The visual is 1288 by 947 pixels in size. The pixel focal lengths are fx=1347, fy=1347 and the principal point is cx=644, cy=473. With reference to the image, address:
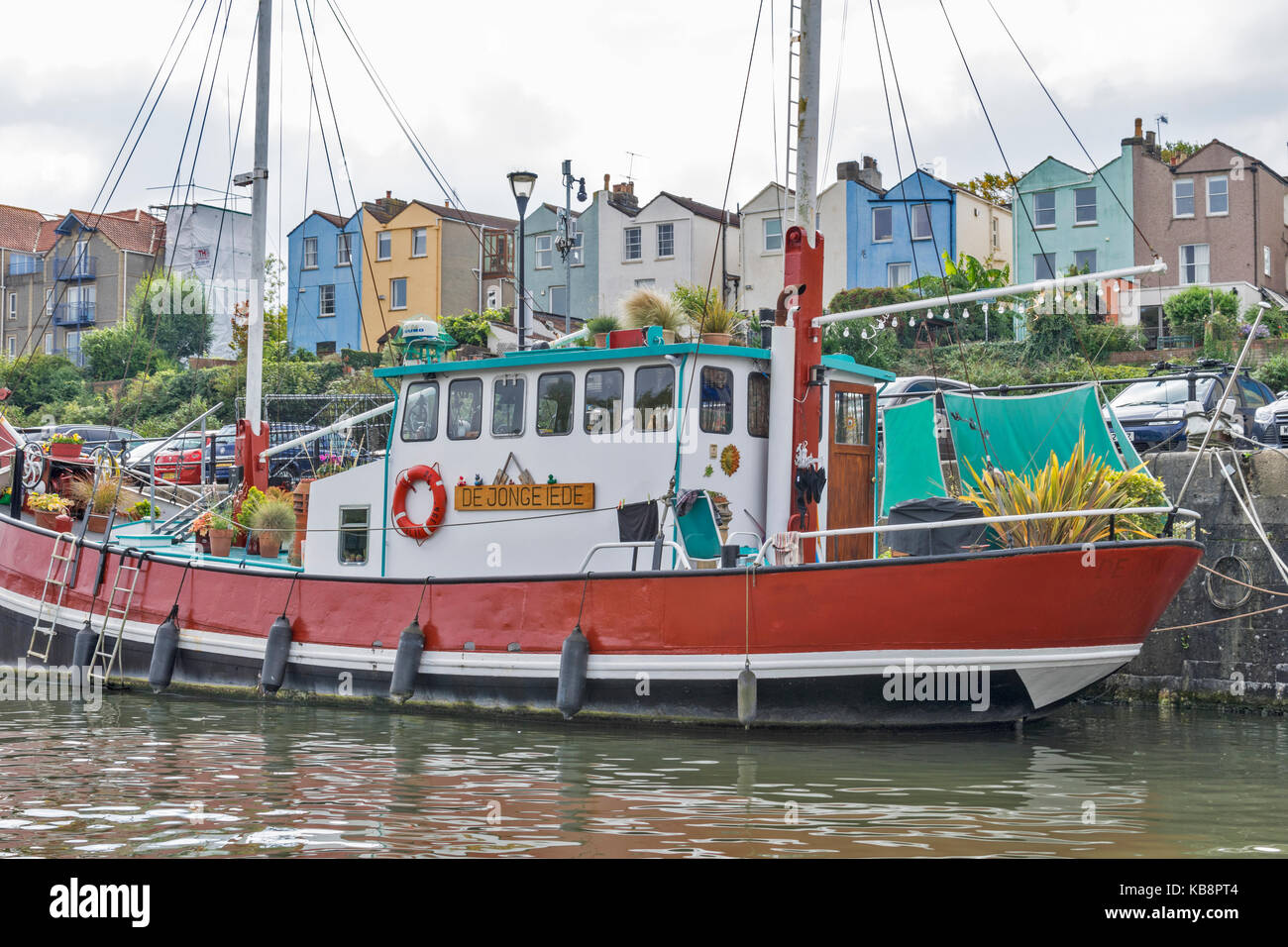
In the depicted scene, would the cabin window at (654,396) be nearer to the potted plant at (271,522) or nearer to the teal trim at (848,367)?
the teal trim at (848,367)

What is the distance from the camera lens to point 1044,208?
43.7 meters

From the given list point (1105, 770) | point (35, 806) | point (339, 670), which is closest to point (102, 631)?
point (339, 670)

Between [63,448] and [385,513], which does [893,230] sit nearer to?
[63,448]

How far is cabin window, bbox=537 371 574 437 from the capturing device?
12461 millimetres

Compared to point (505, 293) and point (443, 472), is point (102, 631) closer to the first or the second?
point (443, 472)

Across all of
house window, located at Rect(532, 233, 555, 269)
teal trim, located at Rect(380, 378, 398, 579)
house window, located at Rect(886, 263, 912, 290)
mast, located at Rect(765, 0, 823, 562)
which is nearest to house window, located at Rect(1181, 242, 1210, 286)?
house window, located at Rect(886, 263, 912, 290)

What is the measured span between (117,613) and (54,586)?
1137 mm

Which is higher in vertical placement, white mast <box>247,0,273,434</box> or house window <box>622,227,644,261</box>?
house window <box>622,227,644,261</box>

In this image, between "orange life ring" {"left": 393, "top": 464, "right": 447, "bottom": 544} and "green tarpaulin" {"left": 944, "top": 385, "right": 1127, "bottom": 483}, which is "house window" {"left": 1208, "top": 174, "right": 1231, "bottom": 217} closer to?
"green tarpaulin" {"left": 944, "top": 385, "right": 1127, "bottom": 483}

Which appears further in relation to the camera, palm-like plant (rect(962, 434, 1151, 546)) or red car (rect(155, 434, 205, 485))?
red car (rect(155, 434, 205, 485))

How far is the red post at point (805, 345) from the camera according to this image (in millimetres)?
11789

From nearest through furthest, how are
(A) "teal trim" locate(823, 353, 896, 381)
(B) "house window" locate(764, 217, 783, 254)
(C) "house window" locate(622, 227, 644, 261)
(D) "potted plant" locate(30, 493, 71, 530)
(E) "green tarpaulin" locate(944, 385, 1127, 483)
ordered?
(A) "teal trim" locate(823, 353, 896, 381) → (E) "green tarpaulin" locate(944, 385, 1127, 483) → (D) "potted plant" locate(30, 493, 71, 530) → (B) "house window" locate(764, 217, 783, 254) → (C) "house window" locate(622, 227, 644, 261)

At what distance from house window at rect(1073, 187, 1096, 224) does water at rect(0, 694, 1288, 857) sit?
3311cm

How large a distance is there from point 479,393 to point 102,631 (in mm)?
5068
